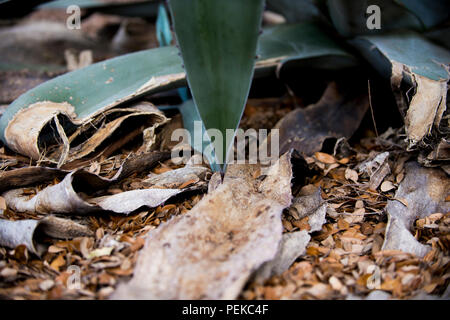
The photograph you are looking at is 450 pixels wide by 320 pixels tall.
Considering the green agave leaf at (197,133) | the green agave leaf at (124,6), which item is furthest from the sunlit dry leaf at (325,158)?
the green agave leaf at (124,6)

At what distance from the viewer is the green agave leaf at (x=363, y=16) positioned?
1182 mm

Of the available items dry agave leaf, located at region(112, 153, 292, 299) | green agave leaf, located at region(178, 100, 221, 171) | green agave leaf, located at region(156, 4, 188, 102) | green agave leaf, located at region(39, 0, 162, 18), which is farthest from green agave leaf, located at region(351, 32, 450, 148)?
green agave leaf, located at region(39, 0, 162, 18)

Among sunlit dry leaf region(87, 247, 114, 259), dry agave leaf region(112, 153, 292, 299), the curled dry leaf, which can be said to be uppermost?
the curled dry leaf

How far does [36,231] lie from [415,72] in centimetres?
98

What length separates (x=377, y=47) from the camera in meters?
1.13

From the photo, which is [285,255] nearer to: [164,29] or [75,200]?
[75,200]

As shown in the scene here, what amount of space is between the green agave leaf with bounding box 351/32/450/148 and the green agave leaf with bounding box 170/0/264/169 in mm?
434

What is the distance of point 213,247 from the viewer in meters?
0.72

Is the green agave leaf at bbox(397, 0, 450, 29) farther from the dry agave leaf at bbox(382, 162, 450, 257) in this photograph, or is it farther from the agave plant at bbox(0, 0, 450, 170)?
the dry agave leaf at bbox(382, 162, 450, 257)

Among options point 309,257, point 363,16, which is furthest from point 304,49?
point 309,257

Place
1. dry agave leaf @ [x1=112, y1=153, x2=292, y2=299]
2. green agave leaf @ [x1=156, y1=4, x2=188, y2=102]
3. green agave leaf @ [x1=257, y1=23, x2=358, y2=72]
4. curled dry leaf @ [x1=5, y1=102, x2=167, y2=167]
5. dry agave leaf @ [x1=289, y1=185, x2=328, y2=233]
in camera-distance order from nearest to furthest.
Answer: dry agave leaf @ [x1=112, y1=153, x2=292, y2=299] < dry agave leaf @ [x1=289, y1=185, x2=328, y2=233] < curled dry leaf @ [x1=5, y1=102, x2=167, y2=167] < green agave leaf @ [x1=257, y1=23, x2=358, y2=72] < green agave leaf @ [x1=156, y1=4, x2=188, y2=102]

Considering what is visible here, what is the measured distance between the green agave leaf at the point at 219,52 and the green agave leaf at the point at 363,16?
0.54m

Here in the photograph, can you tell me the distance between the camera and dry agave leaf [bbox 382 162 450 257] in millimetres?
780
